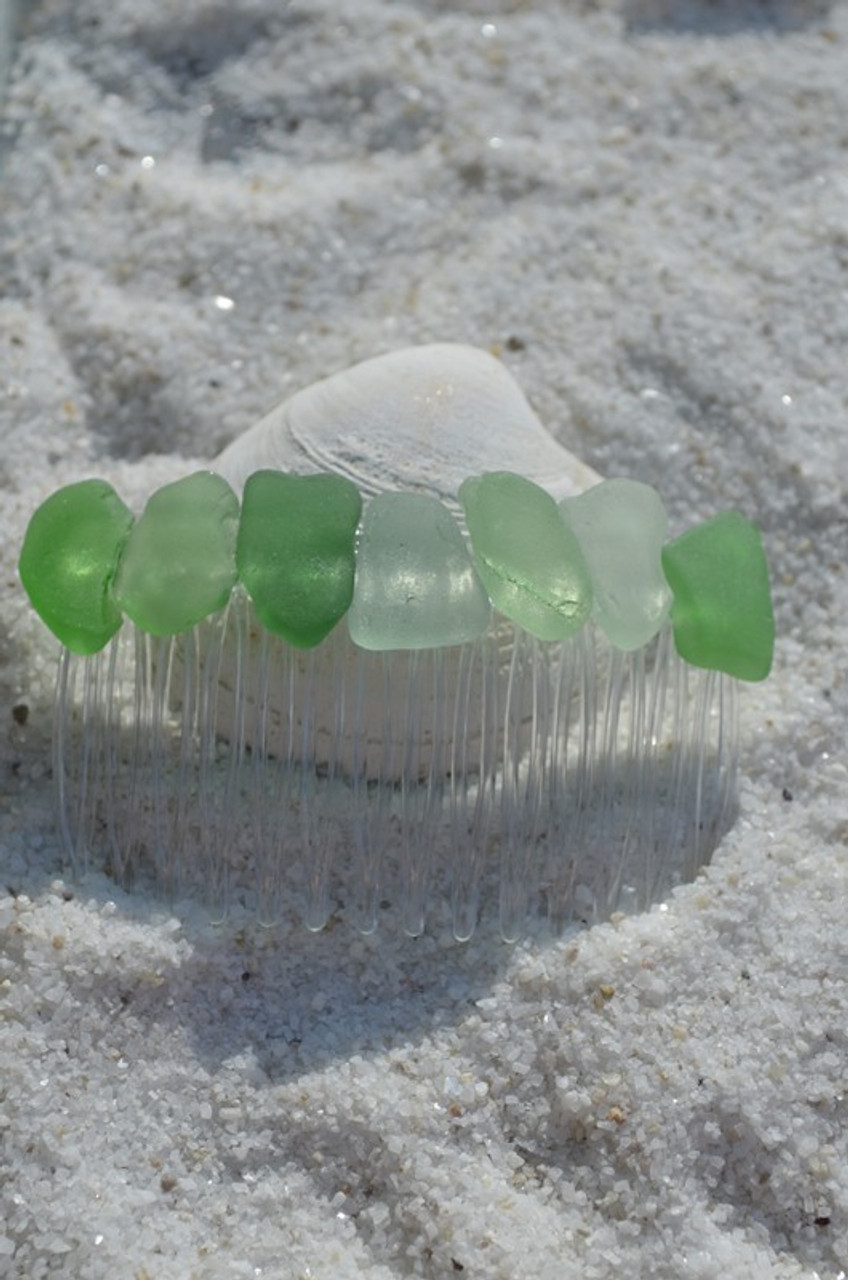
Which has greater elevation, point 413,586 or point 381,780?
point 413,586

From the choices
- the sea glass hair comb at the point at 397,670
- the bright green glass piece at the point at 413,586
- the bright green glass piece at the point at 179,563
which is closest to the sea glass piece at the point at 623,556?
the sea glass hair comb at the point at 397,670

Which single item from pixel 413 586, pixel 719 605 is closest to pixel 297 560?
pixel 413 586

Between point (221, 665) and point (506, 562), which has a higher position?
point (506, 562)

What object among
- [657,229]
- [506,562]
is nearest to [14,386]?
[506,562]

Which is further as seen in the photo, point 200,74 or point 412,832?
point 200,74

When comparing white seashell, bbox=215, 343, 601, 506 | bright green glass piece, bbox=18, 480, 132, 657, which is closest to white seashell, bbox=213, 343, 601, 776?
white seashell, bbox=215, 343, 601, 506

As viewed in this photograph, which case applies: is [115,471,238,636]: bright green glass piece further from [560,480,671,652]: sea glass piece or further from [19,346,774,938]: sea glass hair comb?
[560,480,671,652]: sea glass piece

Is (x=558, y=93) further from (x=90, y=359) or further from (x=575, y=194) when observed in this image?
(x=90, y=359)

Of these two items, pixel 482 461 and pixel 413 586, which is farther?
pixel 482 461

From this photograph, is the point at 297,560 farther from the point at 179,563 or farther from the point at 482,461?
the point at 482,461
